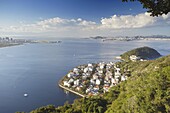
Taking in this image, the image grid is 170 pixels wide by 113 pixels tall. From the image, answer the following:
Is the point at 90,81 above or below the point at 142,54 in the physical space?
below

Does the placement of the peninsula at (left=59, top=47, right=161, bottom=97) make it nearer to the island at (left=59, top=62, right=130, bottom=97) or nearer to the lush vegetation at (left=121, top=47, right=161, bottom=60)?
the island at (left=59, top=62, right=130, bottom=97)

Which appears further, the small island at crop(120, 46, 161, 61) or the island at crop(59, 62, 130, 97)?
the small island at crop(120, 46, 161, 61)

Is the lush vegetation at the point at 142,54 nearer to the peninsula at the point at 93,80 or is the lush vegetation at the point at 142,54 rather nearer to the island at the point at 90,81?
the peninsula at the point at 93,80

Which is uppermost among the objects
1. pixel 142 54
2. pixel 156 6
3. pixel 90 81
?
pixel 156 6

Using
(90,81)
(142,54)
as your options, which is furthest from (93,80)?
(142,54)

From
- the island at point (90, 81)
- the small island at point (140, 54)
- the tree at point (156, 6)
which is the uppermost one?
the tree at point (156, 6)

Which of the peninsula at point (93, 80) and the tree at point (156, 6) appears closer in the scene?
the tree at point (156, 6)

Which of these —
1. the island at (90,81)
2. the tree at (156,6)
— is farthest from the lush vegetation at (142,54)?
the tree at (156,6)

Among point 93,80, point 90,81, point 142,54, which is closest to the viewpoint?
point 90,81

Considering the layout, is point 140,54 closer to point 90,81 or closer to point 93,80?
point 93,80

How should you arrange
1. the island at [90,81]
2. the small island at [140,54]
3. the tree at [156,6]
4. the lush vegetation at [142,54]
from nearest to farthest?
the tree at [156,6] → the island at [90,81] → the small island at [140,54] → the lush vegetation at [142,54]

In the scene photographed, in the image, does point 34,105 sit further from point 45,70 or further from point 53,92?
point 45,70

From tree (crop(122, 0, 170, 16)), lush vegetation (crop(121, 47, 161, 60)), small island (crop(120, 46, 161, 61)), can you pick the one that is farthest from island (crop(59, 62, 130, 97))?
tree (crop(122, 0, 170, 16))
